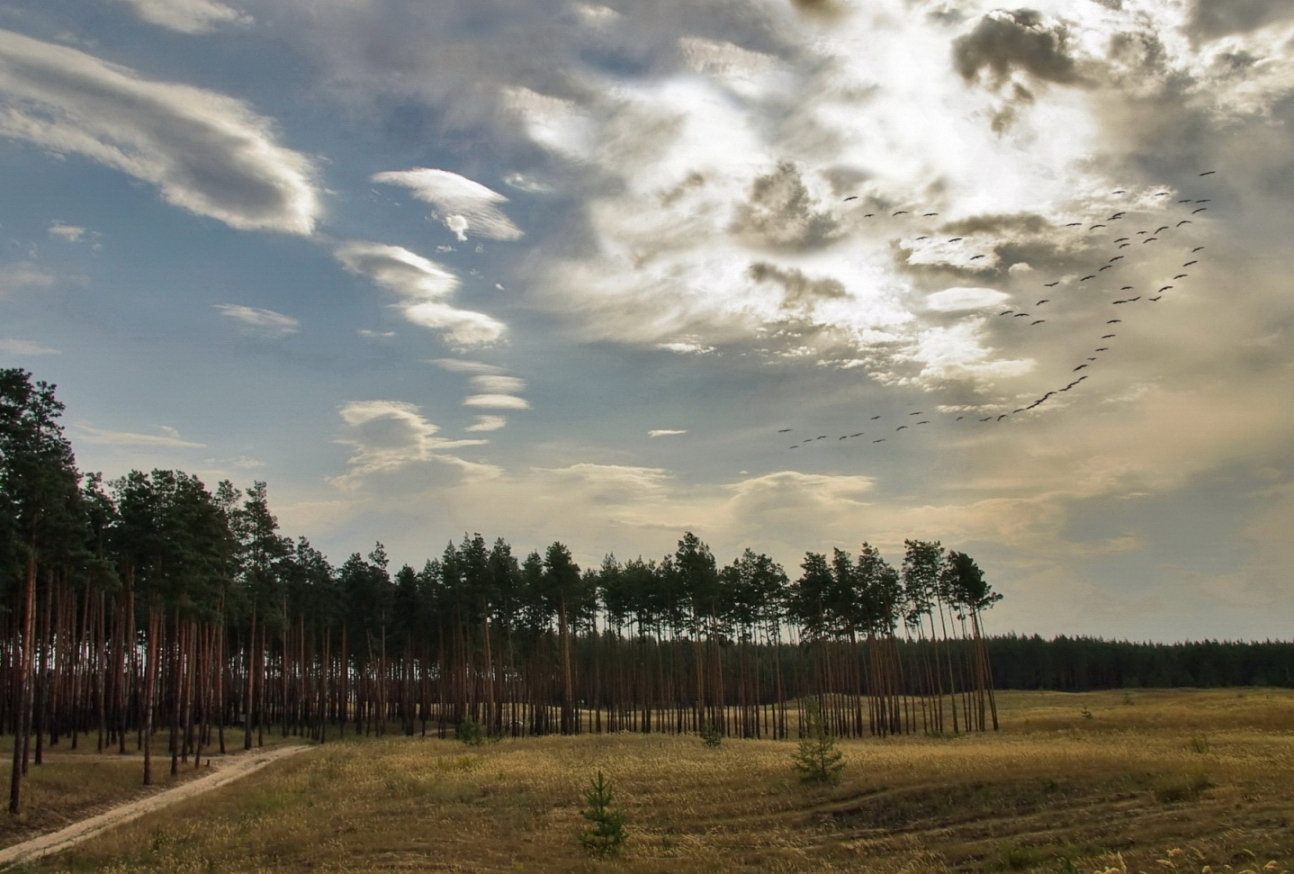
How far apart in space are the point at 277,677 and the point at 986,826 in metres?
106

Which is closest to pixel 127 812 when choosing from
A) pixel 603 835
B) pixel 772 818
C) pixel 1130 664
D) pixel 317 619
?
pixel 603 835

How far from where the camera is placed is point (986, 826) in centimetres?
2448

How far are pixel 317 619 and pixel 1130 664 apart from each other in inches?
6339

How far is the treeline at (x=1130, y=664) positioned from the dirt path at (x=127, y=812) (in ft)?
515

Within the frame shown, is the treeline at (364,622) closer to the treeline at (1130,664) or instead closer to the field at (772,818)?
the field at (772,818)

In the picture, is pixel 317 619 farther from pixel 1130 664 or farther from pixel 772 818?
pixel 1130 664

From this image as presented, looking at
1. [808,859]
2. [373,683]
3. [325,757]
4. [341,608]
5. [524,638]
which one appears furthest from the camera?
[373,683]

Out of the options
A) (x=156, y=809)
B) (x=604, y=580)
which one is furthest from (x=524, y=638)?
(x=156, y=809)

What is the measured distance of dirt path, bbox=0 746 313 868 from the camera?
28544 millimetres

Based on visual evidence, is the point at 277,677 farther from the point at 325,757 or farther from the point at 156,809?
the point at 156,809

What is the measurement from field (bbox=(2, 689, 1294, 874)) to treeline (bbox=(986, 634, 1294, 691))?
140144mm

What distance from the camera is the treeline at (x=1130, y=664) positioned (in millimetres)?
161625

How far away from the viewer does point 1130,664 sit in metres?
172

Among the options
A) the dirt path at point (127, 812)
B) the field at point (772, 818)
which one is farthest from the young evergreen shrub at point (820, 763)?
the dirt path at point (127, 812)
